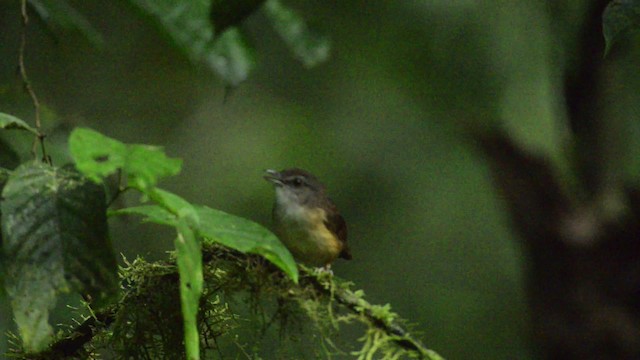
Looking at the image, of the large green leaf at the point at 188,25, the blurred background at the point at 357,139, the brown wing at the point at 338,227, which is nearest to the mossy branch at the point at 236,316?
the large green leaf at the point at 188,25

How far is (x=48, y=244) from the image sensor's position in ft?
4.20

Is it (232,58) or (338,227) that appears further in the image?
(338,227)

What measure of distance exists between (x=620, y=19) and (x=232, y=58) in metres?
1.20

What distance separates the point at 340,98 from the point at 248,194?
1053mm

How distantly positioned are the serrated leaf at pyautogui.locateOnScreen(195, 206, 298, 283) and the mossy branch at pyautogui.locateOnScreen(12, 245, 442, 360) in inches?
10.9

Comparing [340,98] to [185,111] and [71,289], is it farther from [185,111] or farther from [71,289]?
[71,289]

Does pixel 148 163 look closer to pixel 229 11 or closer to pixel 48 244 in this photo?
pixel 48 244

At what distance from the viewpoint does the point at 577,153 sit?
4.32 metres

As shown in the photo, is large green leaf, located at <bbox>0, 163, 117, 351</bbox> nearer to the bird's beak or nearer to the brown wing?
the brown wing

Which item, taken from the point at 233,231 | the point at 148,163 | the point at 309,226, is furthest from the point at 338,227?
the point at 148,163

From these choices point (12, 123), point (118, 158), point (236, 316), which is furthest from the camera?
point (236, 316)

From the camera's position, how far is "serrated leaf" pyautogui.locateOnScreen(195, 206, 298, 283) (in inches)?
48.1

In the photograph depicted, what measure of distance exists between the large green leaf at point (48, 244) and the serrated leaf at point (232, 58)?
1023mm

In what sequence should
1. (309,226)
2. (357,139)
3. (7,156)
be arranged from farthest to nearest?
(357,139) < (309,226) < (7,156)
